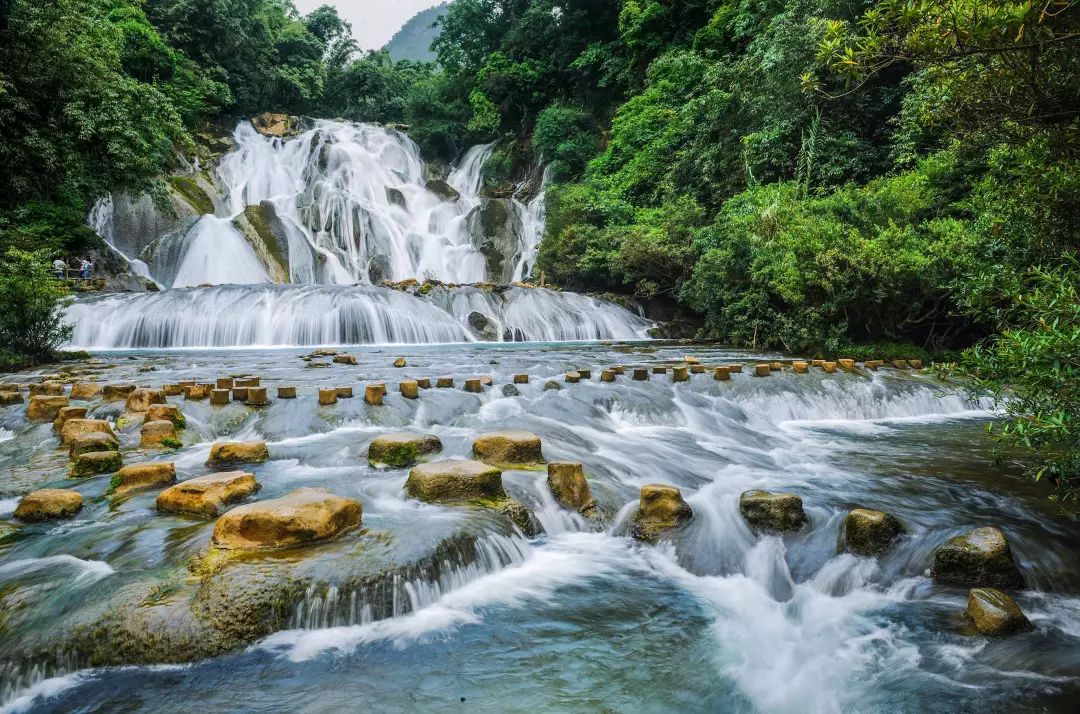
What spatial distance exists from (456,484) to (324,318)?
512 inches

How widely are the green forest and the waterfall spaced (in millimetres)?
2320

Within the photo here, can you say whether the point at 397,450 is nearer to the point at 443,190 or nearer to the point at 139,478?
the point at 139,478

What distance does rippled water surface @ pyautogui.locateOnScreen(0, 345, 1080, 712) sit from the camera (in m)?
2.48

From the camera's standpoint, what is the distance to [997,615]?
113 inches

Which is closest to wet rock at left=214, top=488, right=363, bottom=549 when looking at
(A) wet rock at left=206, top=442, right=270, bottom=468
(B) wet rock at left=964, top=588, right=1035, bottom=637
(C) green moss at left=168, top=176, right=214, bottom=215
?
(A) wet rock at left=206, top=442, right=270, bottom=468

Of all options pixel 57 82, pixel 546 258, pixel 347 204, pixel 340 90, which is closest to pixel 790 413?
pixel 546 258

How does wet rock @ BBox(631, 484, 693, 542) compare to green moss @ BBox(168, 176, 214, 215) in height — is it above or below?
below

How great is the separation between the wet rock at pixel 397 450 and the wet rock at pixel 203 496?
1.16 m

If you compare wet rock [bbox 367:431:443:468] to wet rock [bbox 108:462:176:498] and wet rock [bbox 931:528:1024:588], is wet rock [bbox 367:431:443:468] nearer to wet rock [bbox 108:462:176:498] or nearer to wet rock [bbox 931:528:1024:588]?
wet rock [bbox 108:462:176:498]

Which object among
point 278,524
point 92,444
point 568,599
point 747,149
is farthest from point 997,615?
point 747,149

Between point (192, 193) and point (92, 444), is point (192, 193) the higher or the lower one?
the higher one

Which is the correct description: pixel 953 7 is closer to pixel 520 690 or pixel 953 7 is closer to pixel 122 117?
pixel 520 690

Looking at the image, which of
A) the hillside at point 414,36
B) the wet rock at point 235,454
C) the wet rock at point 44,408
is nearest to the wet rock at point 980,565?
the wet rock at point 235,454

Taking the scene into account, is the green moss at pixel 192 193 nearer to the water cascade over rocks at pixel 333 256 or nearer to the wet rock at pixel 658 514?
the water cascade over rocks at pixel 333 256
